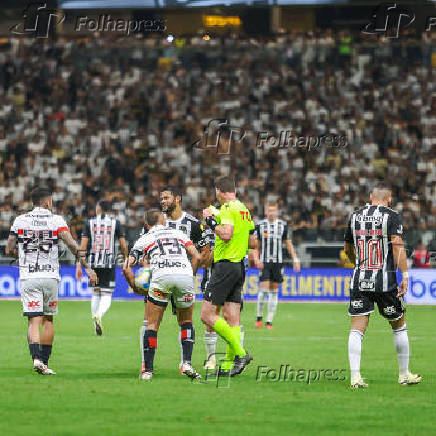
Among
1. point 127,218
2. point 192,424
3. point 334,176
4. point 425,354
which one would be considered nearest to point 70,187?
point 127,218

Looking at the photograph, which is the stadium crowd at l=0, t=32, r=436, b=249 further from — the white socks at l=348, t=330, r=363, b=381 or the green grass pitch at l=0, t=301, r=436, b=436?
the white socks at l=348, t=330, r=363, b=381

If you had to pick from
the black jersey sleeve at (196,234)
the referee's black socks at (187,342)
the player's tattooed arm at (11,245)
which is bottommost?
the referee's black socks at (187,342)

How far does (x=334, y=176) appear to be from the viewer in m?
35.5

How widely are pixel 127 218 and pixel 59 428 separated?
2457 centimetres

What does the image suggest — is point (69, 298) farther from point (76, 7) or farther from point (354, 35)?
point (354, 35)

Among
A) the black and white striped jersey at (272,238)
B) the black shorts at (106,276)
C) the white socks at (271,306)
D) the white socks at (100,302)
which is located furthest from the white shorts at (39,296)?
the black and white striped jersey at (272,238)

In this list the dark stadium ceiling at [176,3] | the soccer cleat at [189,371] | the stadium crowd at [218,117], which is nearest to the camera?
the soccer cleat at [189,371]

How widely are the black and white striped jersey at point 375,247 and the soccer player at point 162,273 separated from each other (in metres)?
1.91

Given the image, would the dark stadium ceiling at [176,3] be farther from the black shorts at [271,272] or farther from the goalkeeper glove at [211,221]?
the goalkeeper glove at [211,221]

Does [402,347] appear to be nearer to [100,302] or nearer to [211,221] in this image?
[211,221]

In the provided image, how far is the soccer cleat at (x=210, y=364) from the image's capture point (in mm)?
13733

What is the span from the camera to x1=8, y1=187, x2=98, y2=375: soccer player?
42.7ft

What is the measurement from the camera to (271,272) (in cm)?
2294

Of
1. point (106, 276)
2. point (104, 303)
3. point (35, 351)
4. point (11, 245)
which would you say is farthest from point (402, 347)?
point (106, 276)
